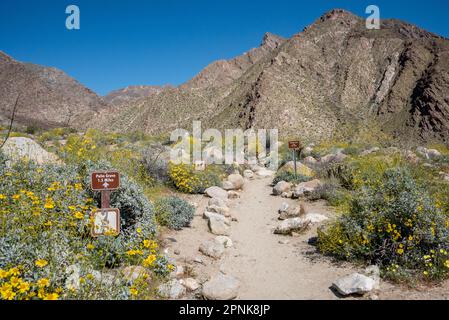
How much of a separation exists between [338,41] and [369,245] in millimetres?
64954

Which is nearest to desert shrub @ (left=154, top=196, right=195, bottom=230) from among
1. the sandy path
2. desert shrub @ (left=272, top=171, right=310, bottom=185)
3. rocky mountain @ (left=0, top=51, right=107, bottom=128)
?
the sandy path

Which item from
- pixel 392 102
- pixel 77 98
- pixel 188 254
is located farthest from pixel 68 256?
pixel 77 98

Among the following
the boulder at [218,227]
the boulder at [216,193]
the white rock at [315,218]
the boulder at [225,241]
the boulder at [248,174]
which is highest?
the boulder at [248,174]

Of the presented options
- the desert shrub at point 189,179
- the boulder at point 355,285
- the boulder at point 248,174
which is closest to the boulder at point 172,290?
the boulder at point 355,285

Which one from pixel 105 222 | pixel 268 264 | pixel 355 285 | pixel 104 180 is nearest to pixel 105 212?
pixel 105 222

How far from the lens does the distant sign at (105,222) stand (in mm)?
4137

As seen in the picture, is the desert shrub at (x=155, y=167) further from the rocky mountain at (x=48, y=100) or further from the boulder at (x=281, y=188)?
the rocky mountain at (x=48, y=100)

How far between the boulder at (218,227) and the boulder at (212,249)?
0.97 m

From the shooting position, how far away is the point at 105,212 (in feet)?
13.9

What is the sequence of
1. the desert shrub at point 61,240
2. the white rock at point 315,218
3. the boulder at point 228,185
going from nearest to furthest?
the desert shrub at point 61,240, the white rock at point 315,218, the boulder at point 228,185

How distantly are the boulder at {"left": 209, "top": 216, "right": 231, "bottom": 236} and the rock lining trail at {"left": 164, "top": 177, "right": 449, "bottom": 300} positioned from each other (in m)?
0.13

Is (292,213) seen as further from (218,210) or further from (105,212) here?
(105,212)

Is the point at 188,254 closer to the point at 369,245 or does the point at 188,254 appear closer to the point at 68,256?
the point at 68,256

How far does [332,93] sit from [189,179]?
4613 cm
